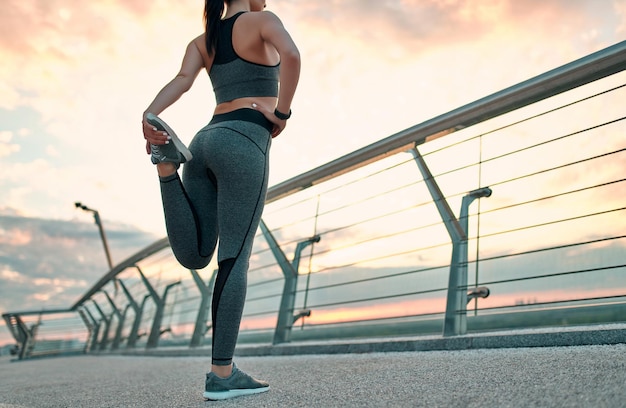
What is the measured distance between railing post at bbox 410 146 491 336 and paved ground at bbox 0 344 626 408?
0.28m

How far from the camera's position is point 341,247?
3.99 metres

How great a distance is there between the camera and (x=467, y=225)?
3109mm

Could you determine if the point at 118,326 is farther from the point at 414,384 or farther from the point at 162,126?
the point at 414,384

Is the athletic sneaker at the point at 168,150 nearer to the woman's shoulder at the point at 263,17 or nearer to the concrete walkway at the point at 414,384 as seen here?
the woman's shoulder at the point at 263,17

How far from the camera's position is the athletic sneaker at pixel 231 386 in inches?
82.1

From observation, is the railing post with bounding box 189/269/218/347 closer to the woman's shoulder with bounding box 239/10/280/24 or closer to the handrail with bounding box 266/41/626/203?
the handrail with bounding box 266/41/626/203

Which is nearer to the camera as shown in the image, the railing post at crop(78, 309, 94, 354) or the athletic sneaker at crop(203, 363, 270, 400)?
the athletic sneaker at crop(203, 363, 270, 400)

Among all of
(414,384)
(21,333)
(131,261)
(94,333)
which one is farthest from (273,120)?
(21,333)

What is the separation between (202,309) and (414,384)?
13.1 feet

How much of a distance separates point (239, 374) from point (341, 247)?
192 centimetres

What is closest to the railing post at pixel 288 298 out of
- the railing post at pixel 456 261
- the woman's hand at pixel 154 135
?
the railing post at pixel 456 261

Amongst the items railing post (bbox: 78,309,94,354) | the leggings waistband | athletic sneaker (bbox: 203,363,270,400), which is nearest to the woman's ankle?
the leggings waistband

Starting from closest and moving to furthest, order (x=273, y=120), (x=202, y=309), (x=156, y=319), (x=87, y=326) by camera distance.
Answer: (x=273, y=120), (x=202, y=309), (x=156, y=319), (x=87, y=326)

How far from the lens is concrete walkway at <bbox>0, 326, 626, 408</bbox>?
156cm
